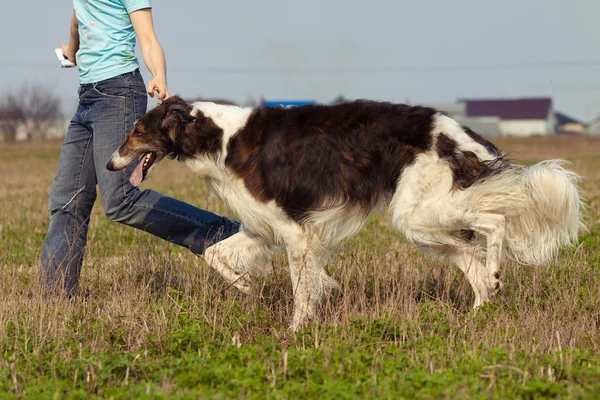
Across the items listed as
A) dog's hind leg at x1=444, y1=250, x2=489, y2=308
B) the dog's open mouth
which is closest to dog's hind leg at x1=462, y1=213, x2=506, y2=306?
dog's hind leg at x1=444, y1=250, x2=489, y2=308

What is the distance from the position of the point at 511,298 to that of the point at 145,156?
2.87m

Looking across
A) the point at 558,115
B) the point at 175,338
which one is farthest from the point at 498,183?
the point at 558,115

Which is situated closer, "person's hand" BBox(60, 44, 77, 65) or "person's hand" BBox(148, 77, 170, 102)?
"person's hand" BBox(148, 77, 170, 102)

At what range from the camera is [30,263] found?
7.46m

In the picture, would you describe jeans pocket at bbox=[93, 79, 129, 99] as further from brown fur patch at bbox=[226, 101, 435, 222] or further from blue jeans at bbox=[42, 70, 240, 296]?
brown fur patch at bbox=[226, 101, 435, 222]

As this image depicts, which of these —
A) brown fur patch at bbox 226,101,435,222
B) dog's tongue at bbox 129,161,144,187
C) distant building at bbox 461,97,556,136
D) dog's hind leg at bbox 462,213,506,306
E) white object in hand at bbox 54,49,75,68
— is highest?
white object in hand at bbox 54,49,75,68

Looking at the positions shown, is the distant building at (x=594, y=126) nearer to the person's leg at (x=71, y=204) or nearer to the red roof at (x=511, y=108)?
the red roof at (x=511, y=108)

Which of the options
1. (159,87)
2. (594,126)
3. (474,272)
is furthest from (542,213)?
(594,126)

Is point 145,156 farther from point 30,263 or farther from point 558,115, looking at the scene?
point 558,115

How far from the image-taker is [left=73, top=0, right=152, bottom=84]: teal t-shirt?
5.37m

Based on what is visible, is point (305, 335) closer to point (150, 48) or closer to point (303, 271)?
point (303, 271)

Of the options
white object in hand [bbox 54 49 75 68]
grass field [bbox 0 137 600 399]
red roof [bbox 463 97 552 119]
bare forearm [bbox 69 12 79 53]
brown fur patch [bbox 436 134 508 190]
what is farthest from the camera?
red roof [bbox 463 97 552 119]

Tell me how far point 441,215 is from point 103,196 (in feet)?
8.11

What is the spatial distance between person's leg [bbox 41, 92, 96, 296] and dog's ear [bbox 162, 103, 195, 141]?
2.50 ft
